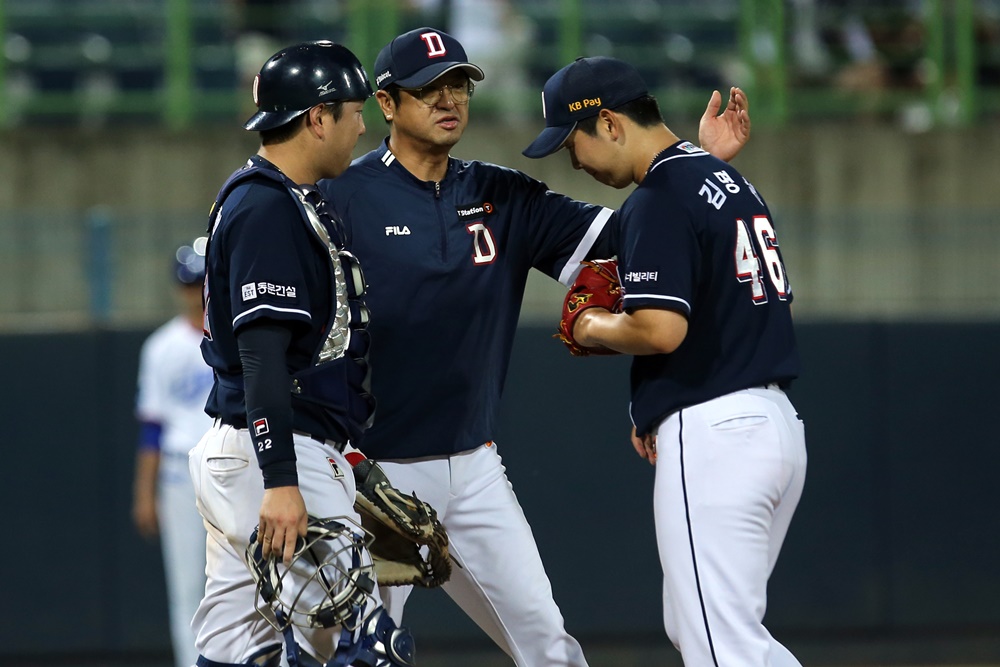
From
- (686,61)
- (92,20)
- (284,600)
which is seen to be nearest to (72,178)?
(92,20)

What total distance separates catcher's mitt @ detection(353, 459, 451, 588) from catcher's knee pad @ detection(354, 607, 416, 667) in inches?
15.8

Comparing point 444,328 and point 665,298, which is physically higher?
point 665,298

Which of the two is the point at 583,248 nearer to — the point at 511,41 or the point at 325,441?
the point at 325,441

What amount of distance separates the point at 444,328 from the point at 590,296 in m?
0.51

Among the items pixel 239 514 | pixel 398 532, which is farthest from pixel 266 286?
pixel 398 532

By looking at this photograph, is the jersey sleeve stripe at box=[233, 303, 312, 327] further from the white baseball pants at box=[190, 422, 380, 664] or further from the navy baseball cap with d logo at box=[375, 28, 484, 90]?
the navy baseball cap with d logo at box=[375, 28, 484, 90]

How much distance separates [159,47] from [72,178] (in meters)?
1.89

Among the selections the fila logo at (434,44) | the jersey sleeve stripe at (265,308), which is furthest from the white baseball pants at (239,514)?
the fila logo at (434,44)

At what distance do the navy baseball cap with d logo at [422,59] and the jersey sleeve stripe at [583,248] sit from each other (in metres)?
0.63

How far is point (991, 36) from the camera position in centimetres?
1024

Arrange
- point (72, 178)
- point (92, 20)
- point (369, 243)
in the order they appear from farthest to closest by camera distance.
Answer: point (92, 20), point (72, 178), point (369, 243)

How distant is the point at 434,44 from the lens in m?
4.29

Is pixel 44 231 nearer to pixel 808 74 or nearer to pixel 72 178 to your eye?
pixel 72 178

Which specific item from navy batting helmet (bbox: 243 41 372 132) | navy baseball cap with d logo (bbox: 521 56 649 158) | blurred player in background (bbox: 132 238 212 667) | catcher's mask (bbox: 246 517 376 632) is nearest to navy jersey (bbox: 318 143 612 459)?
navy baseball cap with d logo (bbox: 521 56 649 158)
